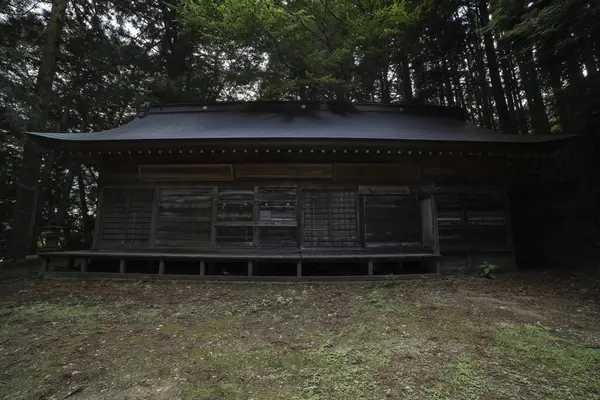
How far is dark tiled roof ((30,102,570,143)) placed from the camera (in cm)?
788

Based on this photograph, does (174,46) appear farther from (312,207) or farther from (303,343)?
(303,343)

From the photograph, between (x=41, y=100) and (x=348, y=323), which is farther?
(x=41, y=100)

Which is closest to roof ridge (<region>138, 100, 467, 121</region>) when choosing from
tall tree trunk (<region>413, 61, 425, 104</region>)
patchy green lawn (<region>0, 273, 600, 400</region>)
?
tall tree trunk (<region>413, 61, 425, 104</region>)

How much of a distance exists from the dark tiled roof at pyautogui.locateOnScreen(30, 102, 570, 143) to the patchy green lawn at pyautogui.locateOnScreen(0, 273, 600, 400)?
3.76m

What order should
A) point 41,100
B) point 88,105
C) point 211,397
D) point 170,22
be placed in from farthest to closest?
point 170,22
point 88,105
point 41,100
point 211,397

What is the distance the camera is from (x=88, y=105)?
12711mm

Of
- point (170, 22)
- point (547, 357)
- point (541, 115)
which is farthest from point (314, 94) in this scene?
point (547, 357)

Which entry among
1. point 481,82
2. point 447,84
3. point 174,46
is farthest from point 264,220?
point 174,46

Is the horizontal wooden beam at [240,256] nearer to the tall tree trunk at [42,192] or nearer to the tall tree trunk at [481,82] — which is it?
the tall tree trunk at [42,192]

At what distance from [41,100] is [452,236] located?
12137 millimetres

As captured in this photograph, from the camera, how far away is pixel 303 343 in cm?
382

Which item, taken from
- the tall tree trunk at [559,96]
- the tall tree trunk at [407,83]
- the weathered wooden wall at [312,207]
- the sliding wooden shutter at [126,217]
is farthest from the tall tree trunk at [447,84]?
the sliding wooden shutter at [126,217]

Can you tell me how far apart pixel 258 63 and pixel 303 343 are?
12369 mm

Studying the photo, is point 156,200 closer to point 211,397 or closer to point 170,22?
point 211,397
